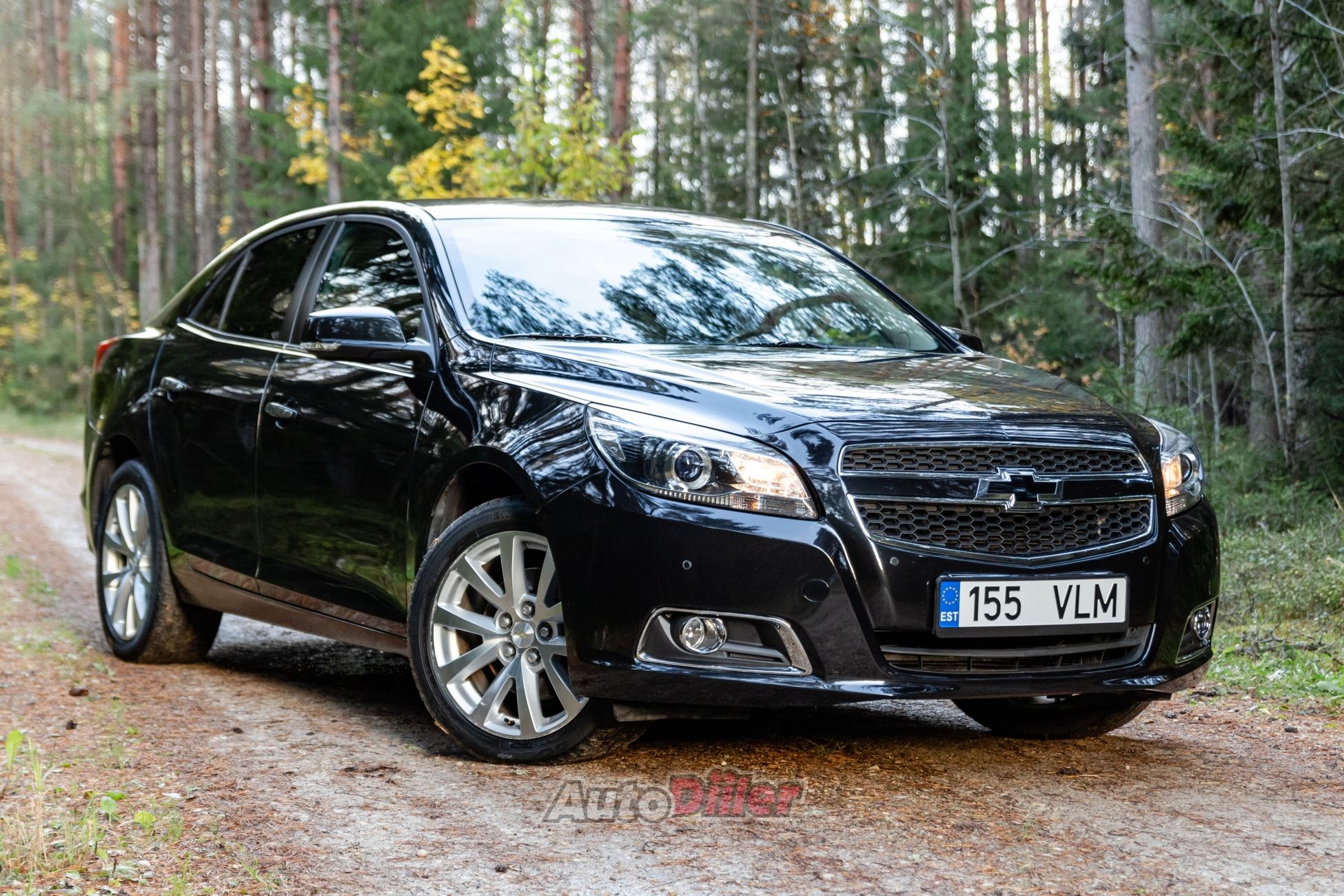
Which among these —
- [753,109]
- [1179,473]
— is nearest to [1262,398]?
[1179,473]

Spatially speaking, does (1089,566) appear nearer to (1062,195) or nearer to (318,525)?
(318,525)

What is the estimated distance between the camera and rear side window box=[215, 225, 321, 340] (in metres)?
5.82

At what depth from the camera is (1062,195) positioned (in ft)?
79.0

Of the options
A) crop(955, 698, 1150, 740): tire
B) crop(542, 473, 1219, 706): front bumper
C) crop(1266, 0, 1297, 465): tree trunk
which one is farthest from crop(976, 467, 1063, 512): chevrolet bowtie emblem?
crop(1266, 0, 1297, 465): tree trunk

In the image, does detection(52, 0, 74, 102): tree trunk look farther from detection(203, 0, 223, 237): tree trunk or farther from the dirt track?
the dirt track

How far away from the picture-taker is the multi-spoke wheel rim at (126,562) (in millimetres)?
6340

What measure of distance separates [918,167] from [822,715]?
55.2ft

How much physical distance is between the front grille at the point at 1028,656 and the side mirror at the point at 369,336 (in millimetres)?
1814

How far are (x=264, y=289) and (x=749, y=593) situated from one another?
3068 millimetres

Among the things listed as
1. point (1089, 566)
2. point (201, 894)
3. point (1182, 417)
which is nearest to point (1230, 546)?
point (1182, 417)

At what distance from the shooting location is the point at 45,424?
3881 centimetres

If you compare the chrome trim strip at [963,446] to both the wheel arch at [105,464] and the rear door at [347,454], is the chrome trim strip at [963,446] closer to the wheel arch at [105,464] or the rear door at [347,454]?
the rear door at [347,454]

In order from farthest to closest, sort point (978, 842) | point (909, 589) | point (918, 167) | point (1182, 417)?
point (918, 167) < point (1182, 417) < point (909, 589) < point (978, 842)

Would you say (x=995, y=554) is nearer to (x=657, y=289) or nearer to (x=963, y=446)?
(x=963, y=446)
